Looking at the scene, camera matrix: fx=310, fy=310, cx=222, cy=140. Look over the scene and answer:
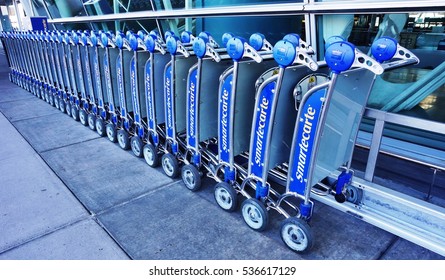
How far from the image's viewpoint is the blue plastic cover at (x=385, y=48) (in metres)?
2.22

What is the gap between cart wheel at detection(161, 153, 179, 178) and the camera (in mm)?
3630

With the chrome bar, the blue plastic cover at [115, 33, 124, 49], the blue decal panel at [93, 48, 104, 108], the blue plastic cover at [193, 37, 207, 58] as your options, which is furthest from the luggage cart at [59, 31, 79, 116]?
the blue plastic cover at [193, 37, 207, 58]

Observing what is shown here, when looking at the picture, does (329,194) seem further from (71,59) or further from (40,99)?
(40,99)

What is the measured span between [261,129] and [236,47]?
70 cm

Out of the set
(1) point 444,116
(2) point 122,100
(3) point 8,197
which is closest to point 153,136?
(2) point 122,100

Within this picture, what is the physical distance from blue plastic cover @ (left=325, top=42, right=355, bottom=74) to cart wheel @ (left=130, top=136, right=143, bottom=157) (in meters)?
2.84

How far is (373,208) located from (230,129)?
4.85 ft

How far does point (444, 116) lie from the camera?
392cm

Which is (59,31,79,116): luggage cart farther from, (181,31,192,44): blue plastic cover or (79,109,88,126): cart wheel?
(181,31,192,44): blue plastic cover

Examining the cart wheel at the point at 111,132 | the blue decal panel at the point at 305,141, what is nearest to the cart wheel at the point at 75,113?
the cart wheel at the point at 111,132

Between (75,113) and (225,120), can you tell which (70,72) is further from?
(225,120)

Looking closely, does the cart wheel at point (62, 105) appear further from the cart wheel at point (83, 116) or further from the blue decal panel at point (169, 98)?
the blue decal panel at point (169, 98)

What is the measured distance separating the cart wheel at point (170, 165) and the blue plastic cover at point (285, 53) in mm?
1893

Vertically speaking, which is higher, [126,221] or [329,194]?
[329,194]
